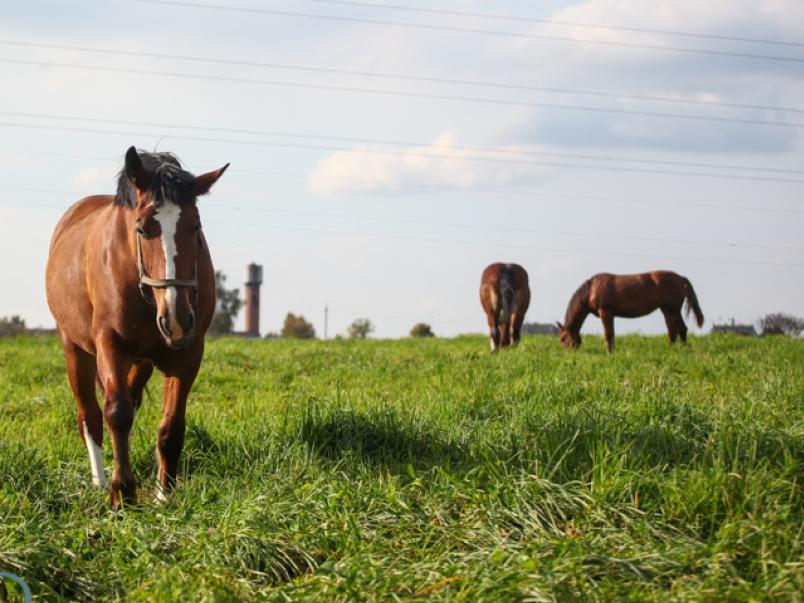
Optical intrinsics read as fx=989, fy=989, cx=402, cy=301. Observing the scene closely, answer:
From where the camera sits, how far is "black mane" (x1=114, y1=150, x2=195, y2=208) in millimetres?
5832

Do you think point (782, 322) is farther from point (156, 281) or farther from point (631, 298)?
point (156, 281)

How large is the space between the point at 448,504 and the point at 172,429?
2.31 m

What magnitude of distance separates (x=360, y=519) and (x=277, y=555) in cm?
49

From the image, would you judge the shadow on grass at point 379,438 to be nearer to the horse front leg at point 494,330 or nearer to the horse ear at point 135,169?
the horse ear at point 135,169

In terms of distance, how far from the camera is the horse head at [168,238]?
18.6 ft

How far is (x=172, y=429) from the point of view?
20.5 feet

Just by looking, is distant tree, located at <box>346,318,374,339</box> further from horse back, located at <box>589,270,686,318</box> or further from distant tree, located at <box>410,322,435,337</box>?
horse back, located at <box>589,270,686,318</box>

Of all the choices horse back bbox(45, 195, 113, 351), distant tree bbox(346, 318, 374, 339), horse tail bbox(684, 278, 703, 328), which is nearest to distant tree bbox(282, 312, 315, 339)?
distant tree bbox(346, 318, 374, 339)

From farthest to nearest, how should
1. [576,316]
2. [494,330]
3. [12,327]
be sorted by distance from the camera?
1. [12,327]
2. [576,316]
3. [494,330]

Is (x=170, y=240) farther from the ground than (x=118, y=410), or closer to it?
farther from the ground

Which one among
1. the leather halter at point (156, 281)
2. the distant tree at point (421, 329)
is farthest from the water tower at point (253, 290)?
the leather halter at point (156, 281)

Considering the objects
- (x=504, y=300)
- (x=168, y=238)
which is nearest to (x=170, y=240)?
(x=168, y=238)

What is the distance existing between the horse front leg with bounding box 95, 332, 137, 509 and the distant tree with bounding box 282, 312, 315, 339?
66.7m

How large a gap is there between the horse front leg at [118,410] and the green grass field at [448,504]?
179 mm
